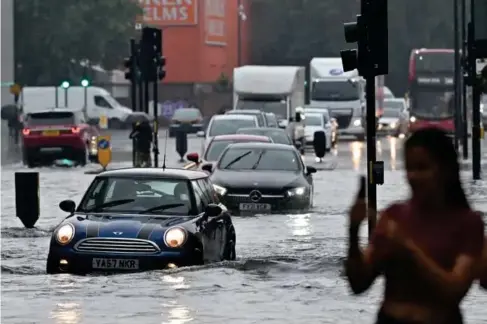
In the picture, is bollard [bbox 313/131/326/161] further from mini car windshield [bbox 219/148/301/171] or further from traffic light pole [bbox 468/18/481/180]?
mini car windshield [bbox 219/148/301/171]

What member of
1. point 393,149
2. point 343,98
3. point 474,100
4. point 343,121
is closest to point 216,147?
point 474,100

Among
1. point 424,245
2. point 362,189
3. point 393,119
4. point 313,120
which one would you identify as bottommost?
point 393,119

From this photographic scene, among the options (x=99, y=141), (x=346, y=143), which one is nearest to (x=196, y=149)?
(x=346, y=143)

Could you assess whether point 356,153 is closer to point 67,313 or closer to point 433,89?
point 433,89

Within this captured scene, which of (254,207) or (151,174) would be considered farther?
(254,207)

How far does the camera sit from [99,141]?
44.7m

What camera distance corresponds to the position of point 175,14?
99.9 metres

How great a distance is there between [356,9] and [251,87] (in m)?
48.0

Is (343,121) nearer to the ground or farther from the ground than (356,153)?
farther from the ground

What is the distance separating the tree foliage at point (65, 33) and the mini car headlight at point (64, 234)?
65014 mm

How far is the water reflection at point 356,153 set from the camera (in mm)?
49188

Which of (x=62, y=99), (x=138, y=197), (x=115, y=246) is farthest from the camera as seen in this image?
(x=62, y=99)

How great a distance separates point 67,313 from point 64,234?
9.99 feet

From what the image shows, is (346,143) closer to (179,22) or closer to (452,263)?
(179,22)
